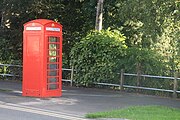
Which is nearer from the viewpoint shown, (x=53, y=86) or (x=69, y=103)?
(x=69, y=103)

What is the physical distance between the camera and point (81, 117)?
34.7 feet

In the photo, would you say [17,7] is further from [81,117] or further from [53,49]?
[81,117]

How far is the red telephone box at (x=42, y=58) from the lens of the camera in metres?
14.2

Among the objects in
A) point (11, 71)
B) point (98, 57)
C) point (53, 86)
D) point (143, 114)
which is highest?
point (98, 57)

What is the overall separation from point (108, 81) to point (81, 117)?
665cm

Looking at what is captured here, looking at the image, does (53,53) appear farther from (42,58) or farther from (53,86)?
(53,86)

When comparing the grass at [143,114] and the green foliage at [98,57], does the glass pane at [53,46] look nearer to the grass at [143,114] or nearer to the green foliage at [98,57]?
the green foliage at [98,57]

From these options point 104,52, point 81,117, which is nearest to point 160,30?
point 104,52

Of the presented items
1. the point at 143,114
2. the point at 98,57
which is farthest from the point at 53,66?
the point at 143,114

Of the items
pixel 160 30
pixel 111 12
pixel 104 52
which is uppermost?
pixel 111 12

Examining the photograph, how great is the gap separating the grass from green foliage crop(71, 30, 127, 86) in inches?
205

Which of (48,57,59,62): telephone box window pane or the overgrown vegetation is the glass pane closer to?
→ (48,57,59,62): telephone box window pane

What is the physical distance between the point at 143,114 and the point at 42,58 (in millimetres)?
4963

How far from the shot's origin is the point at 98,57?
17.2 m
